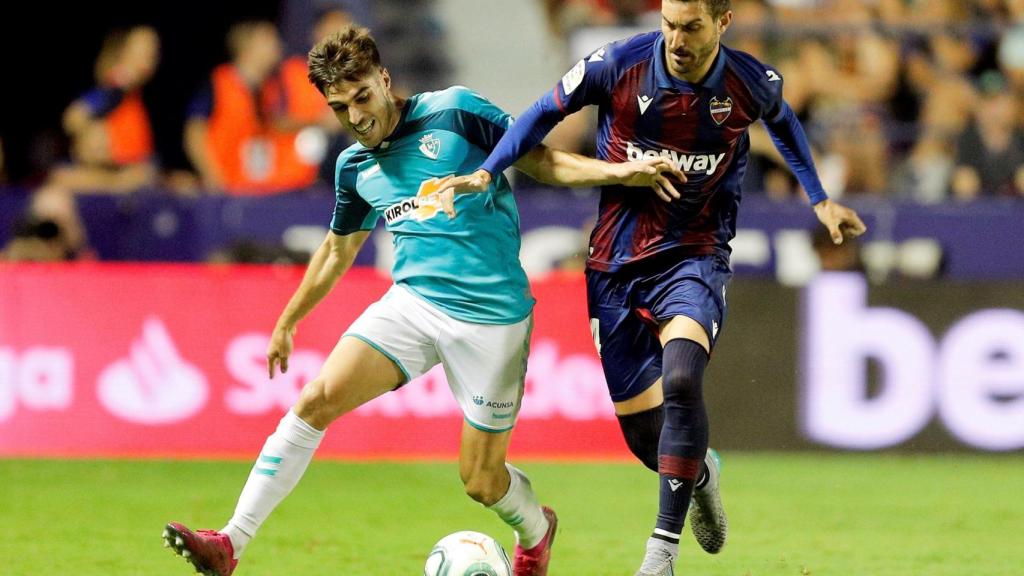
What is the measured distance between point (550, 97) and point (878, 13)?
29.1ft

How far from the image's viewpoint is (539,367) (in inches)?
438

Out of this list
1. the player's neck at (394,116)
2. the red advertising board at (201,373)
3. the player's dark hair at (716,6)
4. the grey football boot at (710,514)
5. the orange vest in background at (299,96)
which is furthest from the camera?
the orange vest in background at (299,96)

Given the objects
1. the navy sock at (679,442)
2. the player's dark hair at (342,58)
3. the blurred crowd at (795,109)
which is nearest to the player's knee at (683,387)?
the navy sock at (679,442)

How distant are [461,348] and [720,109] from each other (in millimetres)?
1366

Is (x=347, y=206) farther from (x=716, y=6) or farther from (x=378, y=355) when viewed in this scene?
(x=716, y=6)

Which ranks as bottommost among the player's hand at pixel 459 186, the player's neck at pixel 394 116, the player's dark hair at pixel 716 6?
the player's hand at pixel 459 186

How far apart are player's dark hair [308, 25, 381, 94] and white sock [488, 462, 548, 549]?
1678 mm

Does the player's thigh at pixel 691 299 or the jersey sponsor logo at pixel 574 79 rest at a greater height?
the jersey sponsor logo at pixel 574 79

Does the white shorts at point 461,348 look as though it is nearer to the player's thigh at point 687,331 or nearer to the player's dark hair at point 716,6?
the player's thigh at point 687,331

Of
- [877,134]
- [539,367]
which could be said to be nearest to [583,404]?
[539,367]

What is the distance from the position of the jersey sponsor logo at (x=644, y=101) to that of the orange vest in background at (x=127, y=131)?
7839mm

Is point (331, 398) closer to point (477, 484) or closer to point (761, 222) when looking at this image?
point (477, 484)

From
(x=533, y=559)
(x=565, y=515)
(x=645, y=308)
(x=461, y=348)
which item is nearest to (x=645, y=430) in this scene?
(x=645, y=308)

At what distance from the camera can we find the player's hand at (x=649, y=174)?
596 centimetres
